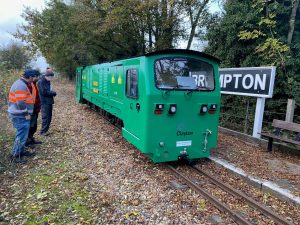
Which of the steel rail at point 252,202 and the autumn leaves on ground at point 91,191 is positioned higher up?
the steel rail at point 252,202

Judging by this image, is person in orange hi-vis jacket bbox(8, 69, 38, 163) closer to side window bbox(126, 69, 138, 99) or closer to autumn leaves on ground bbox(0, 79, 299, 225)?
autumn leaves on ground bbox(0, 79, 299, 225)

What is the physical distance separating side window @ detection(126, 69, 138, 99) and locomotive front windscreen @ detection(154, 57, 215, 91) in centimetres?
70

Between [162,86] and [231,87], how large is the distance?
4.16 m

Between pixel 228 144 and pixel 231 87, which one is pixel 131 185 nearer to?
pixel 228 144

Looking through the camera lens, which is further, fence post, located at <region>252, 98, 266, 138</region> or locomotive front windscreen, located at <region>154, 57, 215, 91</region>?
fence post, located at <region>252, 98, 266, 138</region>

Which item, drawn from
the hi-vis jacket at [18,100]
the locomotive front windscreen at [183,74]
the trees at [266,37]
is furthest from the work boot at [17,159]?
the trees at [266,37]

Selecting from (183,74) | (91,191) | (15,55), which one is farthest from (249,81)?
(15,55)

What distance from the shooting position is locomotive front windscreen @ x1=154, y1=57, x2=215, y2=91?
5.76 meters

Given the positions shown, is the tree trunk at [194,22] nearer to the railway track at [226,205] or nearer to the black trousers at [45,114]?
the black trousers at [45,114]

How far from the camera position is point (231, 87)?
8984 millimetres

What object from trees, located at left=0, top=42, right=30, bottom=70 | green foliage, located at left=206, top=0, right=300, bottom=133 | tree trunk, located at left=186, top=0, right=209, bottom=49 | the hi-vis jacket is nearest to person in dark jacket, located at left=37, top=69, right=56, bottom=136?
the hi-vis jacket

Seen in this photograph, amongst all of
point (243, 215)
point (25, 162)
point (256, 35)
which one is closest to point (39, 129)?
point (25, 162)

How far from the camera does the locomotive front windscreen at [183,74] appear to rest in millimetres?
5758

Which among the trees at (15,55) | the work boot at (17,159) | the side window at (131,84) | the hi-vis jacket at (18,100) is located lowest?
the work boot at (17,159)
